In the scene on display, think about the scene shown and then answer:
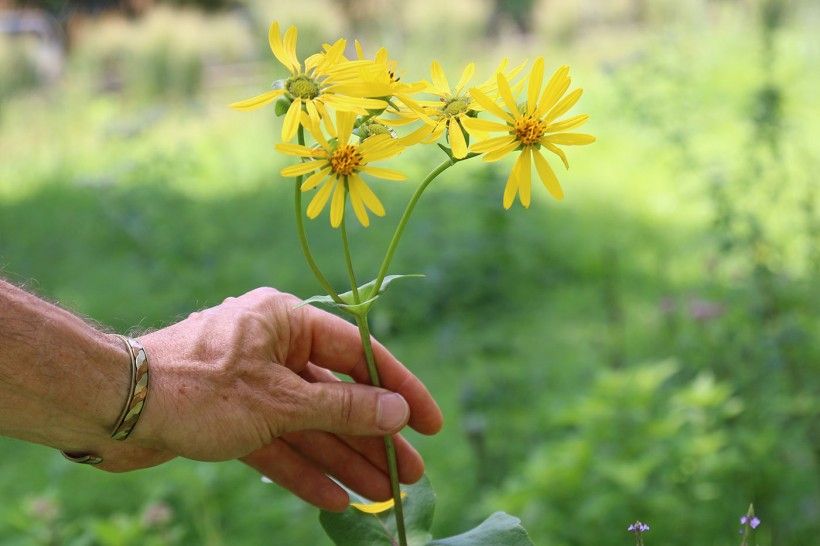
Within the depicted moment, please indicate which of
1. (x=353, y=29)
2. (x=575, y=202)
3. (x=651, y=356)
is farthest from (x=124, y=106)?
(x=651, y=356)

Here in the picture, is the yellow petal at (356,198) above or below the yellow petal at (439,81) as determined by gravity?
below

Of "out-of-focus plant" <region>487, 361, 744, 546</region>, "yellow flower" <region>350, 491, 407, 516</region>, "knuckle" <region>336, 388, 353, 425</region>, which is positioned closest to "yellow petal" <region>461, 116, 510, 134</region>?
"knuckle" <region>336, 388, 353, 425</region>

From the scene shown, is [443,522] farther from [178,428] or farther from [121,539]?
[178,428]

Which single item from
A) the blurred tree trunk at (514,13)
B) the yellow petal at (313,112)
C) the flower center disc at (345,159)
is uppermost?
the blurred tree trunk at (514,13)

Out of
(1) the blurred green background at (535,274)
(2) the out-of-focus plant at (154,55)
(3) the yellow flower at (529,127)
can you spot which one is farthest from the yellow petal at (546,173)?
(2) the out-of-focus plant at (154,55)

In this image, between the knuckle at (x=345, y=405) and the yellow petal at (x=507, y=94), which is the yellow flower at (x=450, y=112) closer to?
the yellow petal at (x=507, y=94)

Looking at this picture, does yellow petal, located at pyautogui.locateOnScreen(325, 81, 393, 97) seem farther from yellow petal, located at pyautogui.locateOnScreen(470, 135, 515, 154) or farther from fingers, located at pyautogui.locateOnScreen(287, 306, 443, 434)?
fingers, located at pyautogui.locateOnScreen(287, 306, 443, 434)

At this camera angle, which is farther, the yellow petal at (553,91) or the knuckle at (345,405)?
the knuckle at (345,405)

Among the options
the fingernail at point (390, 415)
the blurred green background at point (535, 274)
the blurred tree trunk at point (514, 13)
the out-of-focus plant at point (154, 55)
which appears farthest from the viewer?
the blurred tree trunk at point (514, 13)
